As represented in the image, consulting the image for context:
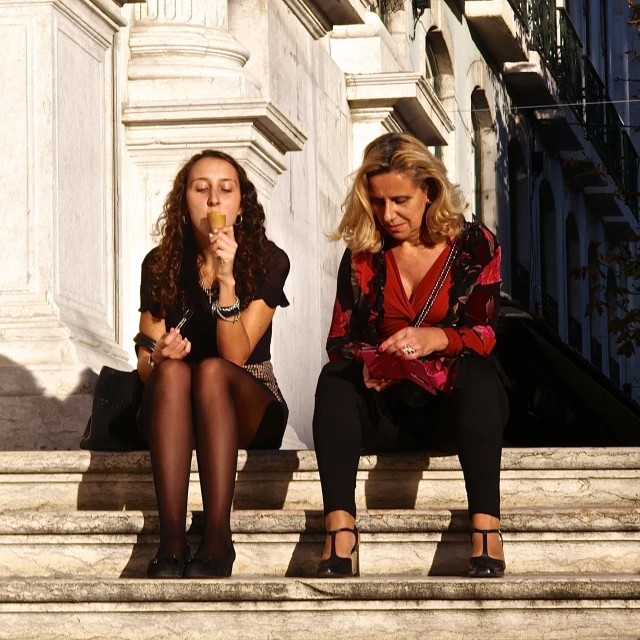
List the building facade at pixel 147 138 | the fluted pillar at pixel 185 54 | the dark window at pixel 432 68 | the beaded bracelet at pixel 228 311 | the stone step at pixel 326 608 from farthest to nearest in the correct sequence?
the dark window at pixel 432 68
the fluted pillar at pixel 185 54
the building facade at pixel 147 138
the beaded bracelet at pixel 228 311
the stone step at pixel 326 608

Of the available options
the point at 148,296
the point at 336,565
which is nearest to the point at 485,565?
the point at 336,565

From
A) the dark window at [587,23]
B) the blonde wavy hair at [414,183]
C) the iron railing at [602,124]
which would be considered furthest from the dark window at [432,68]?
the blonde wavy hair at [414,183]

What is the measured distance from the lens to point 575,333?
2631 centimetres

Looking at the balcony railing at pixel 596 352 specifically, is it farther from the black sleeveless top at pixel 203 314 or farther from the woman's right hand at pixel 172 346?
the woman's right hand at pixel 172 346

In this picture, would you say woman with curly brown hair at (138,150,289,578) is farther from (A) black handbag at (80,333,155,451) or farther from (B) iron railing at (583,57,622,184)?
(B) iron railing at (583,57,622,184)

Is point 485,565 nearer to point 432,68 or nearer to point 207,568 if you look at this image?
point 207,568

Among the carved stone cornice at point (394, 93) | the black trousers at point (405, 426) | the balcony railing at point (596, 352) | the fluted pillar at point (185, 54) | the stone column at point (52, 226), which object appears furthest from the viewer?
the balcony railing at point (596, 352)

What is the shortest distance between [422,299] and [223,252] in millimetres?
682

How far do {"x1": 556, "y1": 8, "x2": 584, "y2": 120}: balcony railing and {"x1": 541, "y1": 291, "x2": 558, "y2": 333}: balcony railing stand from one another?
2774mm

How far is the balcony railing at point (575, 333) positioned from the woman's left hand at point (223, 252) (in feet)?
67.5

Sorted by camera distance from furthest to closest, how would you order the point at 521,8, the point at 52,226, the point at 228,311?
the point at 521,8
the point at 52,226
the point at 228,311

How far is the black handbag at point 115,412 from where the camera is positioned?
19.0ft

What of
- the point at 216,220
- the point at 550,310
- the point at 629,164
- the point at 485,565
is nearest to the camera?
the point at 485,565

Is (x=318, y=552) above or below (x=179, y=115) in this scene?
below
